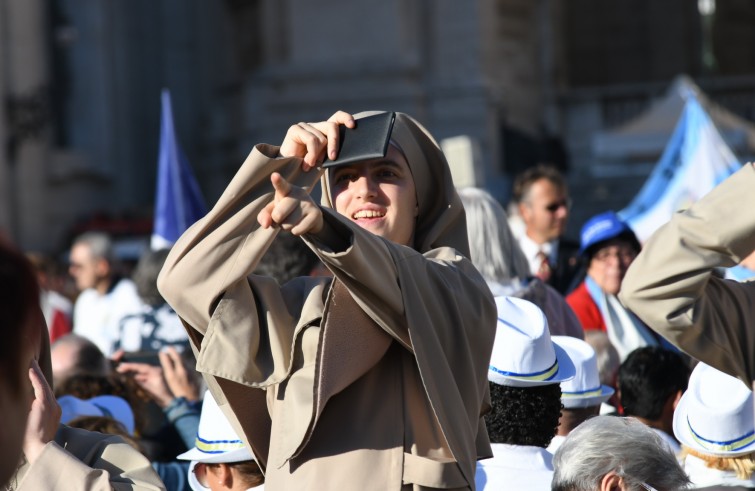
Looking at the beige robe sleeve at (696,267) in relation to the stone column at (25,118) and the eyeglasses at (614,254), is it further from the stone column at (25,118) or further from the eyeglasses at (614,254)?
the stone column at (25,118)

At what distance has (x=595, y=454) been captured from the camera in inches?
127

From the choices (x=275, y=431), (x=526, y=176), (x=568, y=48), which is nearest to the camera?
(x=275, y=431)

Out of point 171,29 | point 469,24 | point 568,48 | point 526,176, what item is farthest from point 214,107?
point 526,176

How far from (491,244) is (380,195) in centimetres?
237

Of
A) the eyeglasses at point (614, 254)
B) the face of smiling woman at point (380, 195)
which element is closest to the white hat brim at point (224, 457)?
the face of smiling woman at point (380, 195)

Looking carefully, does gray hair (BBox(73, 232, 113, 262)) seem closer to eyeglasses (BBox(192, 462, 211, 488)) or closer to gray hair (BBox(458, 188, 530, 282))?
gray hair (BBox(458, 188, 530, 282))

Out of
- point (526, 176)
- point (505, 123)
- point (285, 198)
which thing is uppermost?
point (285, 198)

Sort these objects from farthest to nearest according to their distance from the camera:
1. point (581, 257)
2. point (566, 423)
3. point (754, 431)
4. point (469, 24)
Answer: point (469, 24) < point (581, 257) < point (566, 423) < point (754, 431)

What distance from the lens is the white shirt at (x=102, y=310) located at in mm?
7699

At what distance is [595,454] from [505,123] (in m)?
16.2

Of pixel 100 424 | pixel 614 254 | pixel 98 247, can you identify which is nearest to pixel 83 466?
pixel 100 424

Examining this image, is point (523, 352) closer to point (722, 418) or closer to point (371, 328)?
point (722, 418)

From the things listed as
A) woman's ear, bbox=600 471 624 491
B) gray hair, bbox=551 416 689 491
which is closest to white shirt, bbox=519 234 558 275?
gray hair, bbox=551 416 689 491

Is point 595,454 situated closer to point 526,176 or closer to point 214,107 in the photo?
point 526,176
